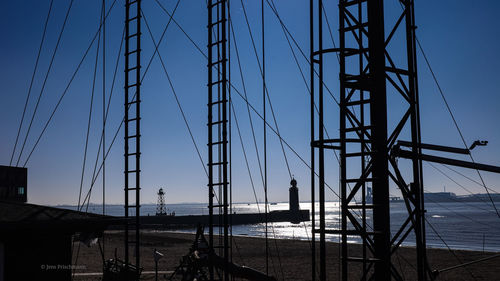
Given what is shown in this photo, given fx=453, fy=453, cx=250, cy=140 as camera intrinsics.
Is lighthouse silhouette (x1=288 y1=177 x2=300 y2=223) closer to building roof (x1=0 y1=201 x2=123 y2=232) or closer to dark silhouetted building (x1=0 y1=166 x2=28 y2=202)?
dark silhouetted building (x1=0 y1=166 x2=28 y2=202)

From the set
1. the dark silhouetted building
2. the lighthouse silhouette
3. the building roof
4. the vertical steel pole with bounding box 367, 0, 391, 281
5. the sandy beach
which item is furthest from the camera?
the lighthouse silhouette

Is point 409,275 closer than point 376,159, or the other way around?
point 376,159

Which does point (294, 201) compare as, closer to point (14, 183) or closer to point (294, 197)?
point (294, 197)

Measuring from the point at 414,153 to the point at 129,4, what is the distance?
14.5 m

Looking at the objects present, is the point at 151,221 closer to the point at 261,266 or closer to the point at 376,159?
the point at 261,266

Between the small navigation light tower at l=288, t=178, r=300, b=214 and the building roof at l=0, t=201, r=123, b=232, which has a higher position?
the building roof at l=0, t=201, r=123, b=232

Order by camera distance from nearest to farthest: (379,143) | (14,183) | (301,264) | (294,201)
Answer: (379,143), (301,264), (14,183), (294,201)

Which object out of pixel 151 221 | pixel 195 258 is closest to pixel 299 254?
pixel 195 258

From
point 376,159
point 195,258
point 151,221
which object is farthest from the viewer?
point 151,221

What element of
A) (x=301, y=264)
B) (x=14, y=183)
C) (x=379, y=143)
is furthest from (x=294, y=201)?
(x=379, y=143)

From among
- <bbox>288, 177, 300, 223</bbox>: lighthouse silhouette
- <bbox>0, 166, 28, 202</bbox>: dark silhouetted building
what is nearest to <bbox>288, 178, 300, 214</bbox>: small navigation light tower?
<bbox>288, 177, 300, 223</bbox>: lighthouse silhouette

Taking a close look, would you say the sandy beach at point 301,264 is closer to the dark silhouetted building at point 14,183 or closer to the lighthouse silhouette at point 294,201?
the dark silhouetted building at point 14,183

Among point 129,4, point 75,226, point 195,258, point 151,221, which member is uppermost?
point 129,4

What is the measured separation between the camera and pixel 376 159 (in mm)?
12773
